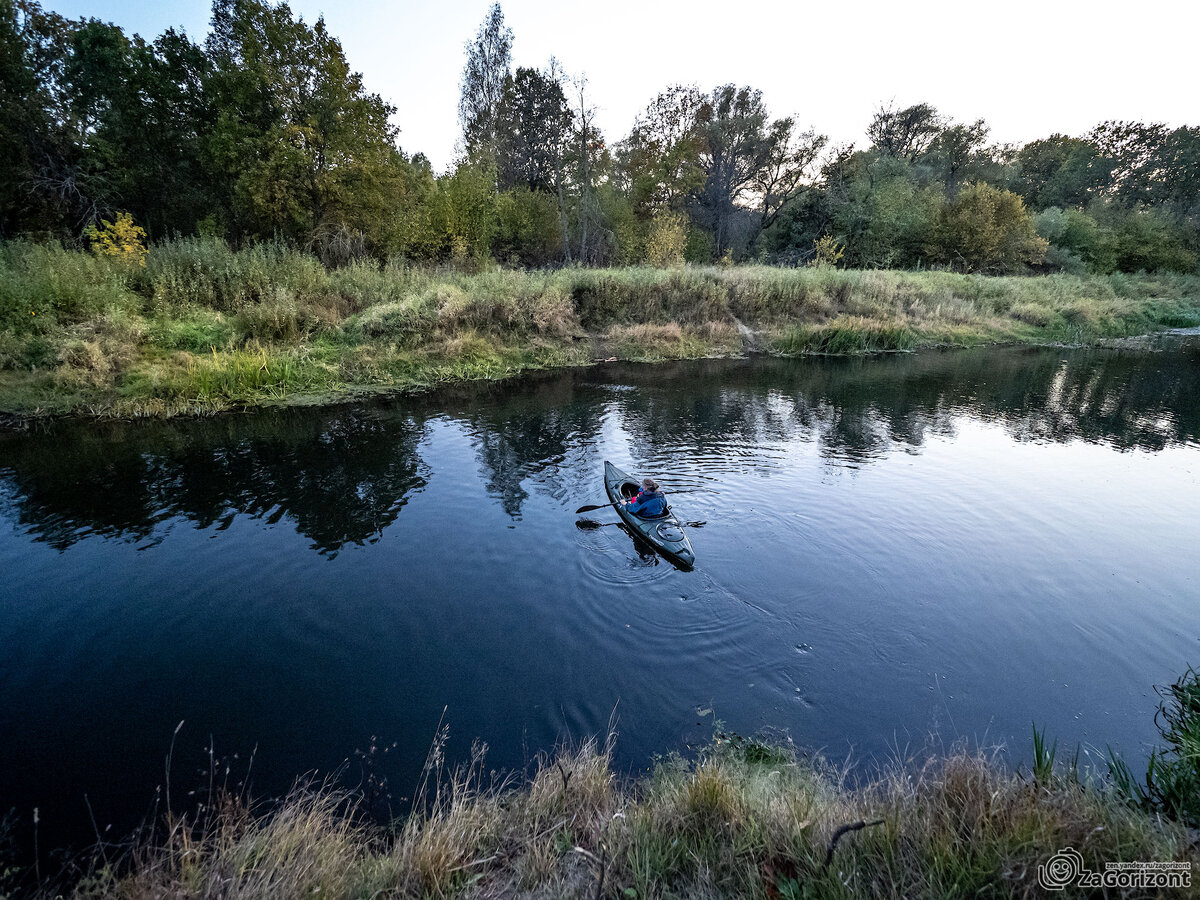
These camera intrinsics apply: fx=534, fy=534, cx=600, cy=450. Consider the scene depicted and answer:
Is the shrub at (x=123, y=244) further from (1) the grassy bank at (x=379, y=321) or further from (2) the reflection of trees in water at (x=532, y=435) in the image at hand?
(2) the reflection of trees in water at (x=532, y=435)

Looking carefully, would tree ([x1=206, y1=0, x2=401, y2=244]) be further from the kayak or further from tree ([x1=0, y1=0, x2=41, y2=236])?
the kayak

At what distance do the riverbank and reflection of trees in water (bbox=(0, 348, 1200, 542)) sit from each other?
4885 millimetres

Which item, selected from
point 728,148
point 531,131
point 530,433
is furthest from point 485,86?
point 530,433

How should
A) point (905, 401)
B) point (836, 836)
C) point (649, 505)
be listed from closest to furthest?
point (836, 836), point (649, 505), point (905, 401)

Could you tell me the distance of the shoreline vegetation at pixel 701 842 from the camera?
2.44 m

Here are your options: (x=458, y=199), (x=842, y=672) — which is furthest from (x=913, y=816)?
(x=458, y=199)

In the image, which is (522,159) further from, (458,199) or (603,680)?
(603,680)

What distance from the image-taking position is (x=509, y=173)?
3575cm

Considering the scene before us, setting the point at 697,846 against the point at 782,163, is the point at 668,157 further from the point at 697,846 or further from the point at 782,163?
the point at 697,846

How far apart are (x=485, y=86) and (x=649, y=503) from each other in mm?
37098

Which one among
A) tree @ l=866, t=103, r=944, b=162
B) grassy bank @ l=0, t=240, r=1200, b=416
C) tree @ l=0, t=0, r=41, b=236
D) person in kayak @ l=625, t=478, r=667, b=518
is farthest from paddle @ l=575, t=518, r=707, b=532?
tree @ l=866, t=103, r=944, b=162

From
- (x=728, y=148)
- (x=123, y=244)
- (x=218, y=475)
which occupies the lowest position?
(x=218, y=475)

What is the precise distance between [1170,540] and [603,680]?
852cm

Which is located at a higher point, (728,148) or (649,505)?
(728,148)
